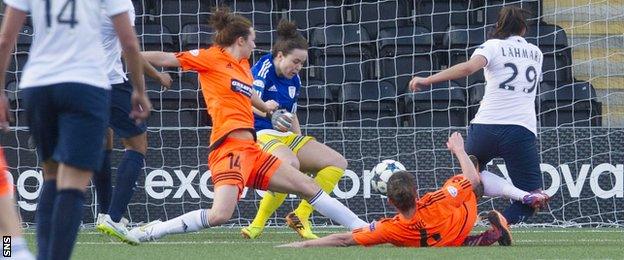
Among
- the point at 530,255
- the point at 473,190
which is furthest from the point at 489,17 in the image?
the point at 530,255

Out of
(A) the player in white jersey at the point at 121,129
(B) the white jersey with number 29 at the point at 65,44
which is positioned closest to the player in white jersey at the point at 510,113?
(A) the player in white jersey at the point at 121,129

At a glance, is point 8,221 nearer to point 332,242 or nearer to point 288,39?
point 332,242

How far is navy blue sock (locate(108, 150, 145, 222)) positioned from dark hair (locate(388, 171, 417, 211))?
1.70 metres

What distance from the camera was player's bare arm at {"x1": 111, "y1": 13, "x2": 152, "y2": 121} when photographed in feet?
15.2

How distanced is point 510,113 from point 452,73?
0.57 metres

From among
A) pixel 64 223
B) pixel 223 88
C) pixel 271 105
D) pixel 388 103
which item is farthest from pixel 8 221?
pixel 388 103

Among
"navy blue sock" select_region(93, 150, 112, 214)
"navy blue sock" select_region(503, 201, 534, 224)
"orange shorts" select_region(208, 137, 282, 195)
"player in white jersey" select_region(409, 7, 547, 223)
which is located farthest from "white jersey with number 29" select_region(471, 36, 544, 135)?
"navy blue sock" select_region(93, 150, 112, 214)

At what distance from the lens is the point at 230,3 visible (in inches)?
516

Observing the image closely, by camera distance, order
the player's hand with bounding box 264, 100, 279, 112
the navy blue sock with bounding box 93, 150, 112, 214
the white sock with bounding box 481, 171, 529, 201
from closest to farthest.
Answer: the white sock with bounding box 481, 171, 529, 201 < the player's hand with bounding box 264, 100, 279, 112 < the navy blue sock with bounding box 93, 150, 112, 214

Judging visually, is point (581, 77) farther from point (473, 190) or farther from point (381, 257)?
point (381, 257)

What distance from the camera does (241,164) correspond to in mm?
7508

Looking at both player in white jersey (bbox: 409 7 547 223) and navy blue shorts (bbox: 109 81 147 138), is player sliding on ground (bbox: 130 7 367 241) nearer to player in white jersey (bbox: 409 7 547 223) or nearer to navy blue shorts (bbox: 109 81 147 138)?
navy blue shorts (bbox: 109 81 147 138)

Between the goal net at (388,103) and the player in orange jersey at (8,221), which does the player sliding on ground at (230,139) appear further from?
the goal net at (388,103)

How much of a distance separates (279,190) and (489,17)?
5.87m
